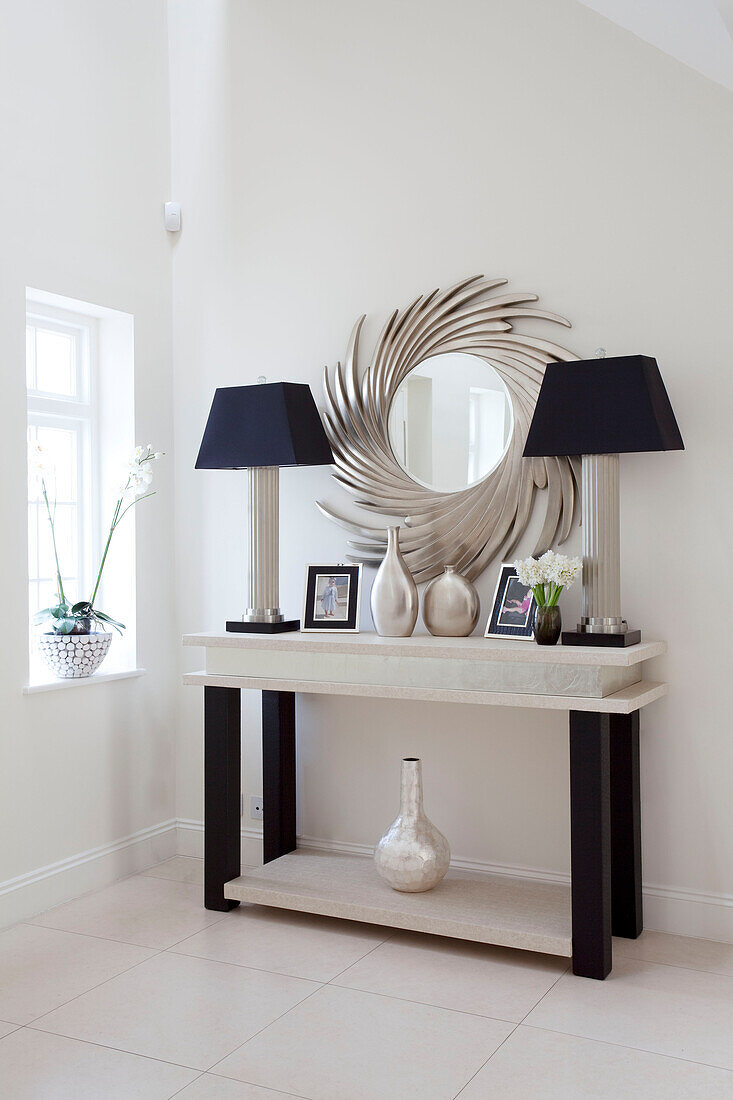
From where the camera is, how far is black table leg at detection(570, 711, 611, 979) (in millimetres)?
2723

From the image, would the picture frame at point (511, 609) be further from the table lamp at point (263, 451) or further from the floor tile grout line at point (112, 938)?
the floor tile grout line at point (112, 938)

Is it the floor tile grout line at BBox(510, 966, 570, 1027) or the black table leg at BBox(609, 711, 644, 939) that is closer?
the floor tile grout line at BBox(510, 966, 570, 1027)

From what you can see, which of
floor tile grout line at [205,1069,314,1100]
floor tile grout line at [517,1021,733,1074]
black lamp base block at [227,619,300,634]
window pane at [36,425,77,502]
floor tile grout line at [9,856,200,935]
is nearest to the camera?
floor tile grout line at [205,1069,314,1100]

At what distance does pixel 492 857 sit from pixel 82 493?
6.86 ft

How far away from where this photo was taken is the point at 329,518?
3623 mm

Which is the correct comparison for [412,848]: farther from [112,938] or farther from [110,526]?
[110,526]

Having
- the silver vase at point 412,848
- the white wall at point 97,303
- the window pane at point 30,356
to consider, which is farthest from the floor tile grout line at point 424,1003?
the window pane at point 30,356

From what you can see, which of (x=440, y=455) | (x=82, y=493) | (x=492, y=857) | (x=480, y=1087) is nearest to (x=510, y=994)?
(x=480, y=1087)

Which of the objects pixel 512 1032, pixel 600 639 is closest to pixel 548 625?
pixel 600 639

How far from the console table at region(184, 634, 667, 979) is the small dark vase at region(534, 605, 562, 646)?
0.16 ft

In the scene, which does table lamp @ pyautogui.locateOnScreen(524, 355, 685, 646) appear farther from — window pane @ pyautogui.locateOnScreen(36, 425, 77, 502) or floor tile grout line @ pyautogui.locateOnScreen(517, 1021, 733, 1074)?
window pane @ pyautogui.locateOnScreen(36, 425, 77, 502)

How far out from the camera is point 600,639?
9.30 ft

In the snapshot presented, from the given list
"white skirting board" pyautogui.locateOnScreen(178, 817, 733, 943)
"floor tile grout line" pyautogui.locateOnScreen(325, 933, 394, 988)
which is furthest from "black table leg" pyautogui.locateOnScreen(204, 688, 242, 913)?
"white skirting board" pyautogui.locateOnScreen(178, 817, 733, 943)

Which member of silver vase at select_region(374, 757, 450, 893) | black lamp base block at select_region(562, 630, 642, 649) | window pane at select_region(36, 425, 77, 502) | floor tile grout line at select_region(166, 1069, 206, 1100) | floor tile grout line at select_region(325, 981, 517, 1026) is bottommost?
floor tile grout line at select_region(166, 1069, 206, 1100)
